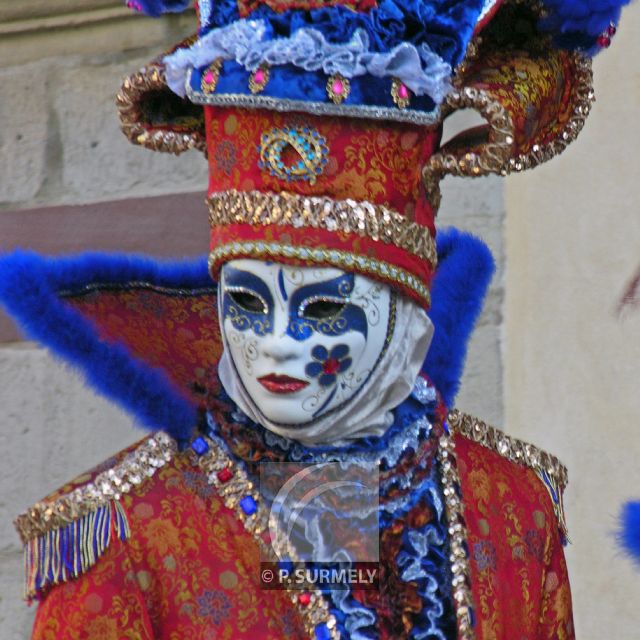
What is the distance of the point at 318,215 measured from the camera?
3.00 m

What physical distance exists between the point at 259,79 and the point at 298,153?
0.12m

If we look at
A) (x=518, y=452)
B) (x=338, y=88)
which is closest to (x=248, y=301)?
(x=338, y=88)

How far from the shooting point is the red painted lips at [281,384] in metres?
3.00

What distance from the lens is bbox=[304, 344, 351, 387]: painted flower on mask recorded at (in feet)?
9.84

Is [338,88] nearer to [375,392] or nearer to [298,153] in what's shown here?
[298,153]

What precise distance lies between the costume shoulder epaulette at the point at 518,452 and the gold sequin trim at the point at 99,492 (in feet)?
1.50

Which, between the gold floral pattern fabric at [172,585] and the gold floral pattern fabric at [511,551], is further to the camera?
the gold floral pattern fabric at [511,551]

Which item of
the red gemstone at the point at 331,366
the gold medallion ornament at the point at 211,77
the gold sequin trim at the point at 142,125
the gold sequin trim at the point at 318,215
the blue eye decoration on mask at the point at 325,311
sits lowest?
the red gemstone at the point at 331,366

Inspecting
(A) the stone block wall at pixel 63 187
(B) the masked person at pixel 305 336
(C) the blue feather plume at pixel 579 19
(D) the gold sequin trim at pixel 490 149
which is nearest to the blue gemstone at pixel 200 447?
(B) the masked person at pixel 305 336

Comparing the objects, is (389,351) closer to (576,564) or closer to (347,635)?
(347,635)

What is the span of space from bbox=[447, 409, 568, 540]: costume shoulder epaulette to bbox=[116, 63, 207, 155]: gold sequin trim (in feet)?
1.86

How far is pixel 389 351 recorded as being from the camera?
10.1 ft

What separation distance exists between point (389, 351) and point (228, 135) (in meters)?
0.37

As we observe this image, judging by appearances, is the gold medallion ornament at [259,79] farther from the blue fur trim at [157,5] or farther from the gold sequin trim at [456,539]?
the gold sequin trim at [456,539]
